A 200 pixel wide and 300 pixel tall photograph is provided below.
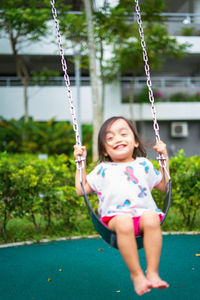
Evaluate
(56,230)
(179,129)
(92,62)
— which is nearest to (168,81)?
(179,129)

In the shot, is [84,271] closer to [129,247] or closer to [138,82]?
[129,247]

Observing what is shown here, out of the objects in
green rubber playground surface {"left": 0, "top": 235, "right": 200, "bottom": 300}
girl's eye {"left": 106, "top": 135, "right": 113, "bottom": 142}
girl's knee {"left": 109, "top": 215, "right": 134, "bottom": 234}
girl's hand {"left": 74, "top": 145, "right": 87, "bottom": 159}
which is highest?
girl's eye {"left": 106, "top": 135, "right": 113, "bottom": 142}

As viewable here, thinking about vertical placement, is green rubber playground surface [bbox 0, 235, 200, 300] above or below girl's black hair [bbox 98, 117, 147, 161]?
below

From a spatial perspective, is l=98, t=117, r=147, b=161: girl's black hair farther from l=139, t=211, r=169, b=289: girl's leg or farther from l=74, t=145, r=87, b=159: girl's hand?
l=139, t=211, r=169, b=289: girl's leg

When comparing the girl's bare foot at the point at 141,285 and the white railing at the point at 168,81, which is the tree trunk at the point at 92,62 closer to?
the girl's bare foot at the point at 141,285

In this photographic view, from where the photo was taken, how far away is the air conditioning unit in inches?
660

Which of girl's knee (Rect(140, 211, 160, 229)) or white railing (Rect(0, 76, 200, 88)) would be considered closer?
girl's knee (Rect(140, 211, 160, 229))

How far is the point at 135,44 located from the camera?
13.5 meters

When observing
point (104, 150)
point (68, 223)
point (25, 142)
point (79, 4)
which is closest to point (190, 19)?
point (79, 4)

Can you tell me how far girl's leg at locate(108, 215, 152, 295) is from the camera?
199 cm

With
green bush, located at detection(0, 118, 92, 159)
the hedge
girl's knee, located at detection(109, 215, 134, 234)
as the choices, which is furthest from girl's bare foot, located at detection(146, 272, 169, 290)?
green bush, located at detection(0, 118, 92, 159)

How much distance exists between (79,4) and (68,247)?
1083 cm

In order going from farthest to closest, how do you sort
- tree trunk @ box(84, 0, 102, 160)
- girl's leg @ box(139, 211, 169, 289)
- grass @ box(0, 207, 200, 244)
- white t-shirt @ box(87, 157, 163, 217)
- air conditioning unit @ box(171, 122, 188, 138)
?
air conditioning unit @ box(171, 122, 188, 138)
tree trunk @ box(84, 0, 102, 160)
grass @ box(0, 207, 200, 244)
white t-shirt @ box(87, 157, 163, 217)
girl's leg @ box(139, 211, 169, 289)

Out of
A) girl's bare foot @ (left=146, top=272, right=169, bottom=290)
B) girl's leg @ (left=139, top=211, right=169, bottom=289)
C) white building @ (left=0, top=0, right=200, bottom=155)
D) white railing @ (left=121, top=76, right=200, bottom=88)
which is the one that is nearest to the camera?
girl's bare foot @ (left=146, top=272, right=169, bottom=290)
